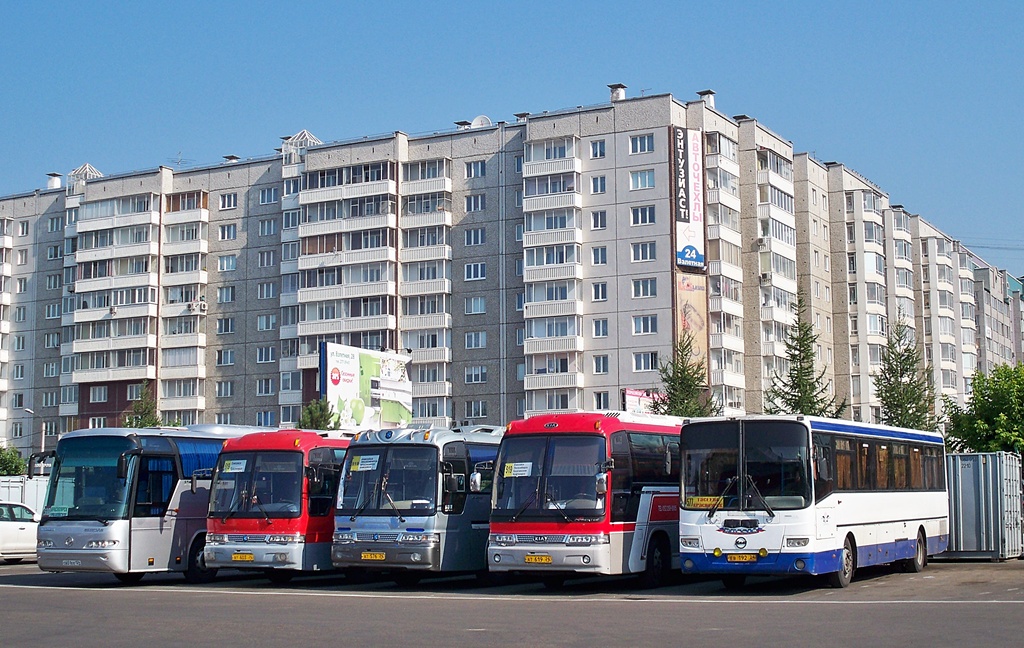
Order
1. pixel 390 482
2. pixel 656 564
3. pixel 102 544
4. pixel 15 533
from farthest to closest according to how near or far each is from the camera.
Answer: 1. pixel 15 533
2. pixel 102 544
3. pixel 390 482
4. pixel 656 564

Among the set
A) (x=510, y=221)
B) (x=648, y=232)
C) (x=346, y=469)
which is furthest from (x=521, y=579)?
(x=510, y=221)

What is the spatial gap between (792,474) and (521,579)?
24.4 ft

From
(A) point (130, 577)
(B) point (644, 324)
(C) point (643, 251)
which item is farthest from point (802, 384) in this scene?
(A) point (130, 577)

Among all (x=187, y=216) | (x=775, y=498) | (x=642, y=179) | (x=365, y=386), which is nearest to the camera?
(x=775, y=498)

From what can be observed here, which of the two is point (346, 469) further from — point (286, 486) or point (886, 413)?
point (886, 413)

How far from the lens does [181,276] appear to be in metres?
86.9

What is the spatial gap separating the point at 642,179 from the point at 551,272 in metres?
7.38

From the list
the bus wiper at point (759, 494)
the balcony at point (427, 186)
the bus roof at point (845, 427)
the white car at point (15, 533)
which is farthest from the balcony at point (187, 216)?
the bus wiper at point (759, 494)

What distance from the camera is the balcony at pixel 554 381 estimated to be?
2899 inches

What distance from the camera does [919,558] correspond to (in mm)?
26266

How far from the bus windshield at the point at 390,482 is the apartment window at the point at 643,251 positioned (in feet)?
161

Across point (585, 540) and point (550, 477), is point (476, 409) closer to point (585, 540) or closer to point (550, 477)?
point (550, 477)

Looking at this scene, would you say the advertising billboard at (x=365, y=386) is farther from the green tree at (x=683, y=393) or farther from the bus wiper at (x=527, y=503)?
the bus wiper at (x=527, y=503)

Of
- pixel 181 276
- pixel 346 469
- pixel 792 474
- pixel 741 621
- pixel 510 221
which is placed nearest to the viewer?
pixel 741 621
